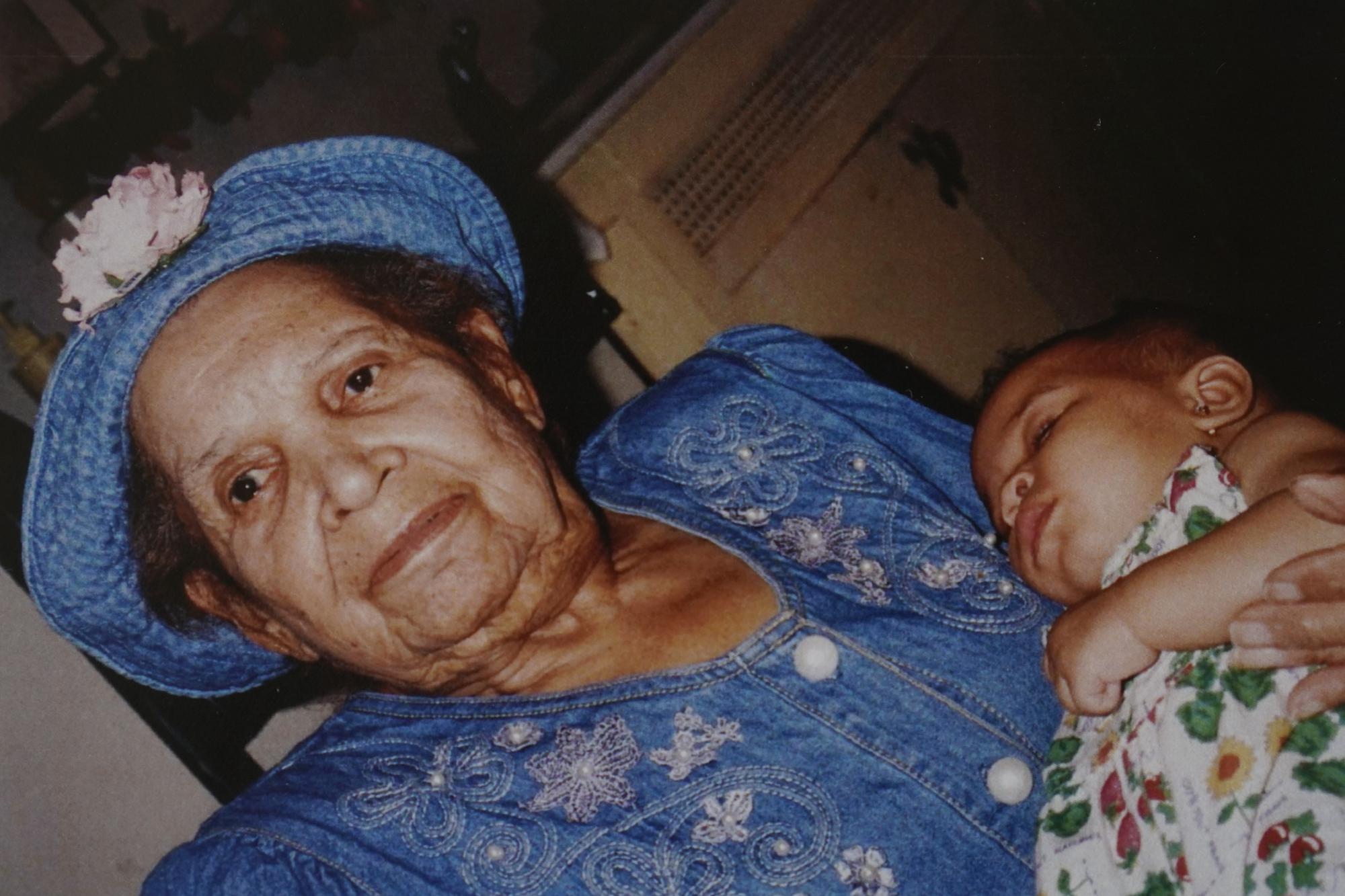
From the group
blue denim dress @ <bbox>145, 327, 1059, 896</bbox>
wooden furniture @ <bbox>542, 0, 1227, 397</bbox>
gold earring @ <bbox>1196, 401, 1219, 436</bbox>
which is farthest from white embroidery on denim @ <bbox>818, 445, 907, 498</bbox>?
wooden furniture @ <bbox>542, 0, 1227, 397</bbox>

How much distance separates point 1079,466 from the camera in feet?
4.07

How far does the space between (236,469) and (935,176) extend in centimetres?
266

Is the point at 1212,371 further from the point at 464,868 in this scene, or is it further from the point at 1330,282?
the point at 1330,282

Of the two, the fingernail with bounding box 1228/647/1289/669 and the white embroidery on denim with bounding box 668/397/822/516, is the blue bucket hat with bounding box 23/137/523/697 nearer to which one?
the white embroidery on denim with bounding box 668/397/822/516

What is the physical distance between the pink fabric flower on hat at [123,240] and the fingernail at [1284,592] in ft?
4.57

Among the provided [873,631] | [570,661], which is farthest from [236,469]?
[873,631]

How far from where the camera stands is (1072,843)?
1.04m

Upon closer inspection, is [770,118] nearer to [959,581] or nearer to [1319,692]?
[959,581]

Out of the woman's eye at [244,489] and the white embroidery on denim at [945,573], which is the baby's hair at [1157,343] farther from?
the woman's eye at [244,489]

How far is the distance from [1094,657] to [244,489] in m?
1.14

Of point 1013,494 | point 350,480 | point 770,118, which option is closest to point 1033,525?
point 1013,494

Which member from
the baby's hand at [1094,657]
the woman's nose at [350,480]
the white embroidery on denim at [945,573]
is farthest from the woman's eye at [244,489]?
the baby's hand at [1094,657]

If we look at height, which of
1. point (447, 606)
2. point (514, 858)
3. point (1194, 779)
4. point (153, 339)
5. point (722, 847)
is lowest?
point (1194, 779)

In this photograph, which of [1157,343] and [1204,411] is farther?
[1157,343]
